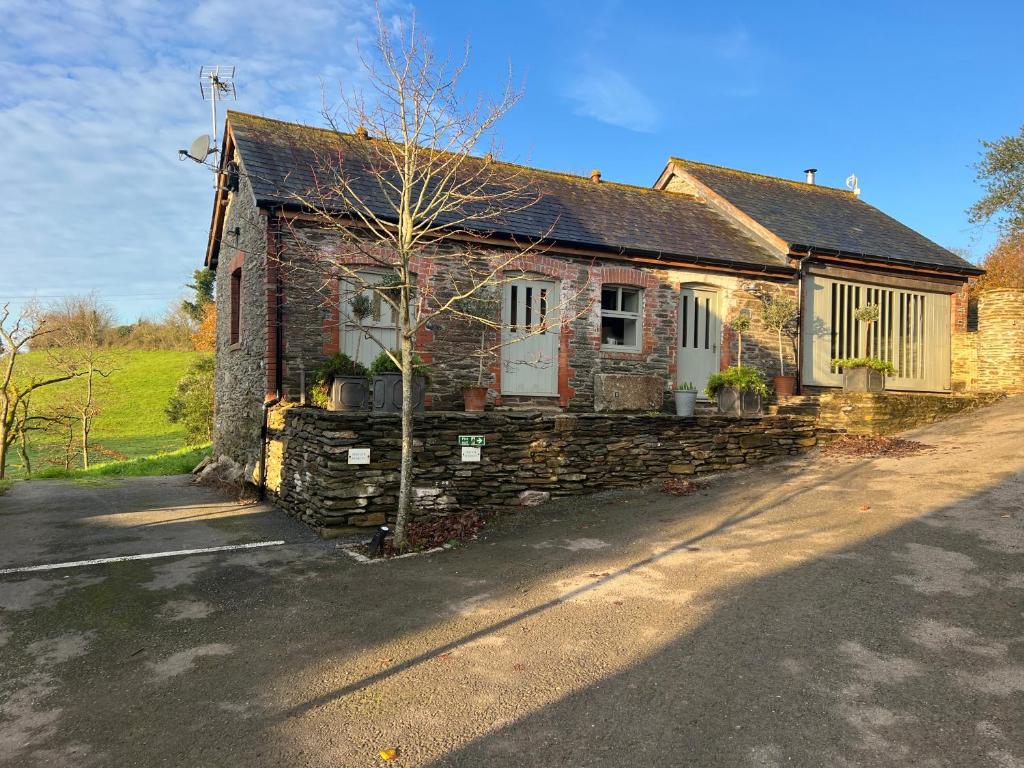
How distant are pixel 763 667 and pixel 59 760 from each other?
3910 millimetres

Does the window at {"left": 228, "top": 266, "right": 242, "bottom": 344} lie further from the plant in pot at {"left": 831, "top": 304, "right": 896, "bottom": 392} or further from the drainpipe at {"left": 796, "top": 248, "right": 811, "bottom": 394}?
the plant in pot at {"left": 831, "top": 304, "right": 896, "bottom": 392}

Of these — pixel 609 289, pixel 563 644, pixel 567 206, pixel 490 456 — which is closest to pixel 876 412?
pixel 609 289

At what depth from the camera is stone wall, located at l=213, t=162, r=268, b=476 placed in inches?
426

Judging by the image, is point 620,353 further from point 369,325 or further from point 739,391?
point 369,325

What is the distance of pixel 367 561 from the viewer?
686 cm

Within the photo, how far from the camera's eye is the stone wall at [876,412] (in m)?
11.5

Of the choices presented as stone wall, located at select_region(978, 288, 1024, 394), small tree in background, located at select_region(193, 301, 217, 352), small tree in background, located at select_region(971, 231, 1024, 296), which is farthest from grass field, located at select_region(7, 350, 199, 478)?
small tree in background, located at select_region(971, 231, 1024, 296)

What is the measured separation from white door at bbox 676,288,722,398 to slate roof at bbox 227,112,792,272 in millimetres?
836

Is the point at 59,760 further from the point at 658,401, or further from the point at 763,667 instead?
the point at 658,401

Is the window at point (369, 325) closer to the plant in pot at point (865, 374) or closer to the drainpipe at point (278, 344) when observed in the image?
the drainpipe at point (278, 344)

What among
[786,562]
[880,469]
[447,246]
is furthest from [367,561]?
[880,469]

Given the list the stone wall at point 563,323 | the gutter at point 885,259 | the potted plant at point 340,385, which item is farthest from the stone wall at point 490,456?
the gutter at point 885,259

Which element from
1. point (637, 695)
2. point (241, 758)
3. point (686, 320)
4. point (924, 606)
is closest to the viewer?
point (241, 758)

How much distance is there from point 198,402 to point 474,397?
Answer: 16233 mm
